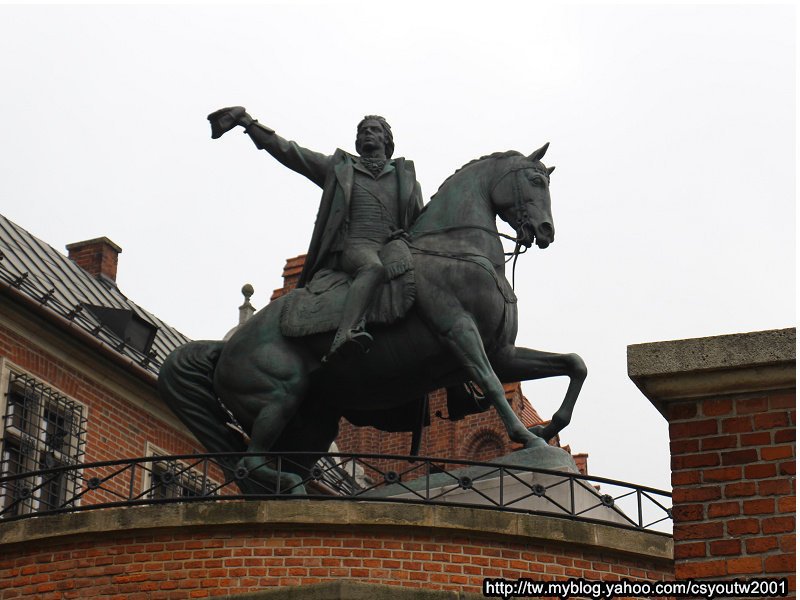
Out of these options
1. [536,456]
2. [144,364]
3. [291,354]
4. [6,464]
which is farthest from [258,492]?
[144,364]

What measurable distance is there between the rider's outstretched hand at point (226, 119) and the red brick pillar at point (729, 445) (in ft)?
27.9

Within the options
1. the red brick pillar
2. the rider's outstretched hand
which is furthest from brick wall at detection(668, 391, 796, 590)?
the rider's outstretched hand

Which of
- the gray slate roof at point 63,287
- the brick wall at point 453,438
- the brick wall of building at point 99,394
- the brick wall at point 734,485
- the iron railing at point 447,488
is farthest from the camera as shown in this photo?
the brick wall at point 453,438

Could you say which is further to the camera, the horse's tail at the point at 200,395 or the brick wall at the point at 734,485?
the horse's tail at the point at 200,395

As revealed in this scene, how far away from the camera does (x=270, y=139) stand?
15.4 meters

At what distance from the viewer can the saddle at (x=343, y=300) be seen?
14.3 metres

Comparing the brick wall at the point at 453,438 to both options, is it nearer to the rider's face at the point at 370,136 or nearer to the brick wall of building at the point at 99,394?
the brick wall of building at the point at 99,394

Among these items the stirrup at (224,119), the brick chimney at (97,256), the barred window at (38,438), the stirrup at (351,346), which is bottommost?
the stirrup at (351,346)

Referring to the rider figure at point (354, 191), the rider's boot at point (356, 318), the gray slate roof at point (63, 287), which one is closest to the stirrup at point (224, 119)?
the rider figure at point (354, 191)

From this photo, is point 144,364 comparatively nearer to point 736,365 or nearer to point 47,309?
point 47,309

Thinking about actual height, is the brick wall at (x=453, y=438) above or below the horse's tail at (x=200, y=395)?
above

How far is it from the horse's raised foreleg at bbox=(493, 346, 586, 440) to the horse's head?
90 centimetres

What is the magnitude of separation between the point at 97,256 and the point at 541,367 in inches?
561

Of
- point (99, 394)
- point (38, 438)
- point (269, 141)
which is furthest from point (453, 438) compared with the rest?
point (269, 141)
